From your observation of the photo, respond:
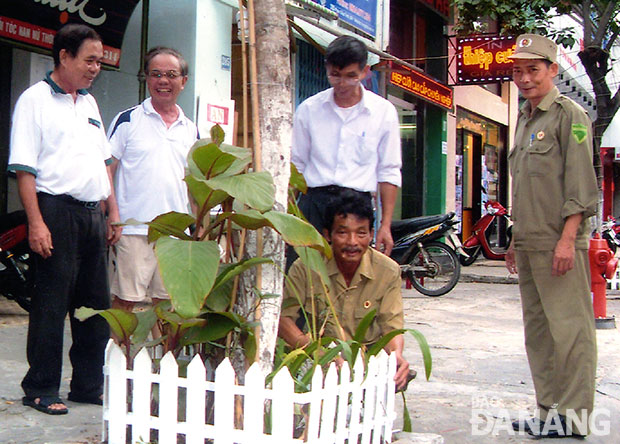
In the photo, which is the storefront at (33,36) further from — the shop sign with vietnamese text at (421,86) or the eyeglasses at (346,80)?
the shop sign with vietnamese text at (421,86)

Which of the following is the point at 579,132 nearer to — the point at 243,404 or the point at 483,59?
the point at 243,404

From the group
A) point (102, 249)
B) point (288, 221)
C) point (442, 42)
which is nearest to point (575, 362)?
point (288, 221)

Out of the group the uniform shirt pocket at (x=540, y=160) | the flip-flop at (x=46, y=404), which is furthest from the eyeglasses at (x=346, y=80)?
the flip-flop at (x=46, y=404)

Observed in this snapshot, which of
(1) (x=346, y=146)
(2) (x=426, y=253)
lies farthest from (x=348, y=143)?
(2) (x=426, y=253)

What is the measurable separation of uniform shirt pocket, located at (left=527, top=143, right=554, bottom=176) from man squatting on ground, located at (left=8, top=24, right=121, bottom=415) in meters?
2.04

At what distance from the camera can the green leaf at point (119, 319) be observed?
Result: 9.05 ft

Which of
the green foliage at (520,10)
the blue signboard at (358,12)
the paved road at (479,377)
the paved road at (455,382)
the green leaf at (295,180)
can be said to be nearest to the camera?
the green leaf at (295,180)

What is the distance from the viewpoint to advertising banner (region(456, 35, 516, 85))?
41.0 ft

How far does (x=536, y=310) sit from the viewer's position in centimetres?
393

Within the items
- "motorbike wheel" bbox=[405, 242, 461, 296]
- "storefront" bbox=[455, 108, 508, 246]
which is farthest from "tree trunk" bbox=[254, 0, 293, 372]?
"storefront" bbox=[455, 108, 508, 246]

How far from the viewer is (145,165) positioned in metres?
4.16

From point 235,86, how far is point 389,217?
5.12 metres

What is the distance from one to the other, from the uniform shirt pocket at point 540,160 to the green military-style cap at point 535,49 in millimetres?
424

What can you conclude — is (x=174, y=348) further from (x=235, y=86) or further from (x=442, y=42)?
(x=442, y=42)
